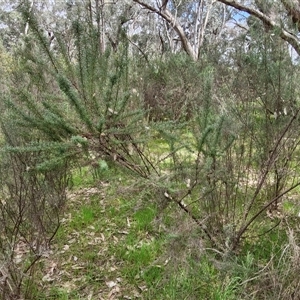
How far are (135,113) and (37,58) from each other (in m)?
0.72

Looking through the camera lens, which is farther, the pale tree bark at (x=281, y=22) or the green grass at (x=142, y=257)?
the pale tree bark at (x=281, y=22)

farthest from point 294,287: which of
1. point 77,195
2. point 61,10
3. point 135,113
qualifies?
point 61,10

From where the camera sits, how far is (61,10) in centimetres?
2084

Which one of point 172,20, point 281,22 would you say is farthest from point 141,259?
point 172,20

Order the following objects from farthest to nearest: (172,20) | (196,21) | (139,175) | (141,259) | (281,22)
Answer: (196,21), (172,20), (141,259), (281,22), (139,175)

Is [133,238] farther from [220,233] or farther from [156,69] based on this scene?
[156,69]

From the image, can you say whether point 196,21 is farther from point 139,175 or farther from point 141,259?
point 139,175

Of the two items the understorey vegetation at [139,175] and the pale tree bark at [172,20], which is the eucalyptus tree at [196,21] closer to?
the pale tree bark at [172,20]

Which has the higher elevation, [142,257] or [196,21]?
[196,21]

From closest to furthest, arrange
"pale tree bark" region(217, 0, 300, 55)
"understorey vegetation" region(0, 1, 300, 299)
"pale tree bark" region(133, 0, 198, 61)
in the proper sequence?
"understorey vegetation" region(0, 1, 300, 299)
"pale tree bark" region(217, 0, 300, 55)
"pale tree bark" region(133, 0, 198, 61)

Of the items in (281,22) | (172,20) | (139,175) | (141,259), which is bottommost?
(141,259)

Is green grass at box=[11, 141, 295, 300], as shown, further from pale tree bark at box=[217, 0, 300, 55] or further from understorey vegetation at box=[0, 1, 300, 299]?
pale tree bark at box=[217, 0, 300, 55]

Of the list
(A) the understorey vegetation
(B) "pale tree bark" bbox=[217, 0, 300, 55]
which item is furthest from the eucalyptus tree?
(A) the understorey vegetation

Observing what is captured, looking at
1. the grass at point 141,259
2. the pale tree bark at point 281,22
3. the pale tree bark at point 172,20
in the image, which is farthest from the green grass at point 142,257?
the pale tree bark at point 172,20
